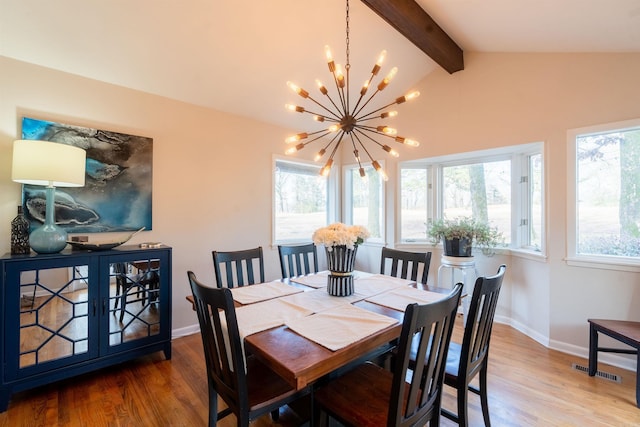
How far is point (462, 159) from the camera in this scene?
12.0 ft

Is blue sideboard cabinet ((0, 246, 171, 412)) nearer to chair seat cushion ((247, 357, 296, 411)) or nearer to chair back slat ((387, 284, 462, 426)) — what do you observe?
chair seat cushion ((247, 357, 296, 411))

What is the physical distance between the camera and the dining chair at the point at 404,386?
105cm

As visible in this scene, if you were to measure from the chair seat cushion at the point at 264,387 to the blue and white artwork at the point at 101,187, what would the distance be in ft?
6.32

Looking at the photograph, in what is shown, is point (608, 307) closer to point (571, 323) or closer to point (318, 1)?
point (571, 323)

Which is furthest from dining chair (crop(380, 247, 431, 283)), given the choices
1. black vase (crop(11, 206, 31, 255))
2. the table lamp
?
black vase (crop(11, 206, 31, 255))

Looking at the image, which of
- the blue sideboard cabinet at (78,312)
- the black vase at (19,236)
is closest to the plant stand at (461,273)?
the blue sideboard cabinet at (78,312)

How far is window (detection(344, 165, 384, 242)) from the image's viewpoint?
422 centimetres

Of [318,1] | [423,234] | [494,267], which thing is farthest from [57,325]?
[494,267]

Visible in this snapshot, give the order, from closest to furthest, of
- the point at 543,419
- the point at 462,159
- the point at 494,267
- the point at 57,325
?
the point at 543,419, the point at 57,325, the point at 494,267, the point at 462,159

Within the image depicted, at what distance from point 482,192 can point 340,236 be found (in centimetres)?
265

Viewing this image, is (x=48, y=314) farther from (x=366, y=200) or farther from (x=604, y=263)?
(x=604, y=263)

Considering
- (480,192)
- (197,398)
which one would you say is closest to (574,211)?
(480,192)

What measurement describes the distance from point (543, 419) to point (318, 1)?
3501mm

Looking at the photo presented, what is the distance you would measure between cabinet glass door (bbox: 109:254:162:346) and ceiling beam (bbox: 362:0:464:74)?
2.83 meters
